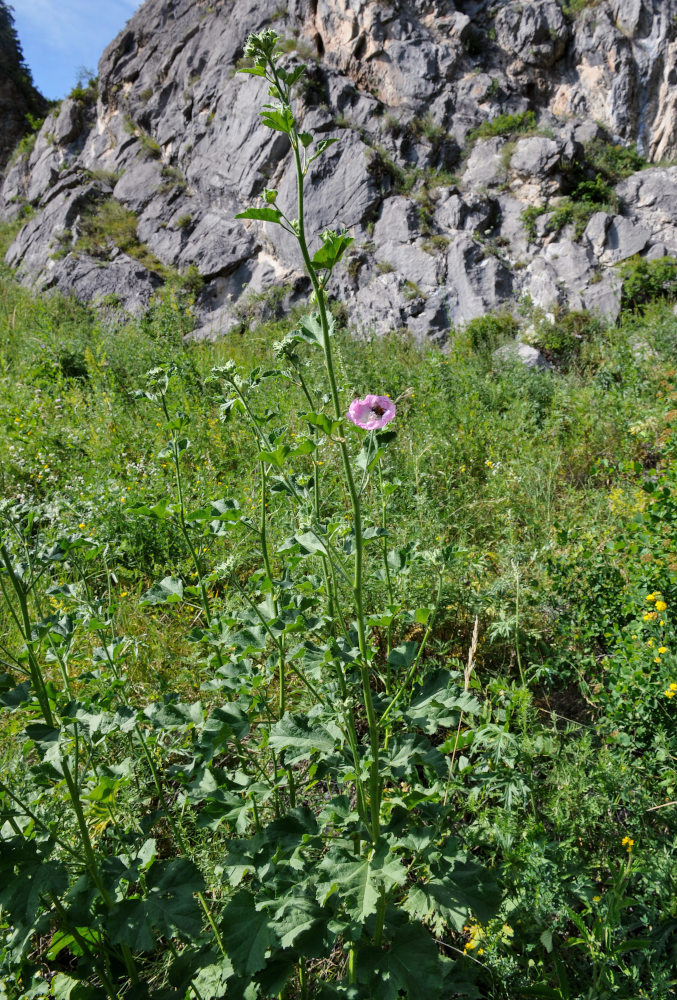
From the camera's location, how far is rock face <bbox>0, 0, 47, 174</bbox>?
16859 millimetres

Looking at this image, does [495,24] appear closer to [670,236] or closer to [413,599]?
[670,236]

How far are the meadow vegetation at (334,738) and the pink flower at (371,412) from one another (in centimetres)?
3

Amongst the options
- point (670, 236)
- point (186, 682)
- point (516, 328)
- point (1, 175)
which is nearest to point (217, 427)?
point (186, 682)

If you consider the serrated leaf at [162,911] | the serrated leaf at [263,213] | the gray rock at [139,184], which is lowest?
the serrated leaf at [162,911]

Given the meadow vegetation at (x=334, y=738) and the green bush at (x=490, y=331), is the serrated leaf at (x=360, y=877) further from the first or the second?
the green bush at (x=490, y=331)

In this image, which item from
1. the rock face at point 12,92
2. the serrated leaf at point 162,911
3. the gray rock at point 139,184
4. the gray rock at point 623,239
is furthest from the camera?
the rock face at point 12,92

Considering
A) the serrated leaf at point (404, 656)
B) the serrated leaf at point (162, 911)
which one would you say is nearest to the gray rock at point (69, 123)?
the serrated leaf at point (404, 656)

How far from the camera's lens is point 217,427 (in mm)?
4016

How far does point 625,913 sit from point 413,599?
111 centimetres

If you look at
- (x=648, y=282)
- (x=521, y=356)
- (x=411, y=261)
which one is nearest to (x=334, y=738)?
(x=521, y=356)

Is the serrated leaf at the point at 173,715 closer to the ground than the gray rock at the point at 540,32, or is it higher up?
closer to the ground

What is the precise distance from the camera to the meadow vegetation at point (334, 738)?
1000mm

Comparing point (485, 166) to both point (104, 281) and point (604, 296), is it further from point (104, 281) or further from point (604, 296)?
point (104, 281)

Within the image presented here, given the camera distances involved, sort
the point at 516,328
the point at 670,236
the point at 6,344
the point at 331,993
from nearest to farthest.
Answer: the point at 331,993 < the point at 6,344 < the point at 516,328 < the point at 670,236
